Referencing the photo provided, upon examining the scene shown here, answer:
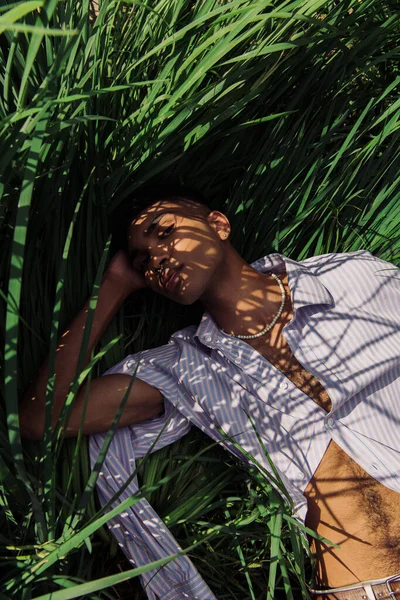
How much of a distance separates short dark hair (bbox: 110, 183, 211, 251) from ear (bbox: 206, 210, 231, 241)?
51 mm

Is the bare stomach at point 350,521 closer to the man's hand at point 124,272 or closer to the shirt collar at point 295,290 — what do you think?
the shirt collar at point 295,290

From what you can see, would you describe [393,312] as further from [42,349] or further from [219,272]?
[42,349]

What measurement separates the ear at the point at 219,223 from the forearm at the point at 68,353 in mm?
278

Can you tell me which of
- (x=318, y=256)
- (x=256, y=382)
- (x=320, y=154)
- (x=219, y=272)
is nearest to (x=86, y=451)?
(x=256, y=382)

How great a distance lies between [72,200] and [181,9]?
605 mm

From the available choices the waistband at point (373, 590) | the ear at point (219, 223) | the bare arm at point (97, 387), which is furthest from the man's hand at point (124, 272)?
the waistband at point (373, 590)

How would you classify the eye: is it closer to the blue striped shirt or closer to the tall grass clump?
the tall grass clump

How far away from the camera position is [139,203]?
1560 millimetres

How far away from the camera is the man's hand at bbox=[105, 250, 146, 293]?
5.13ft

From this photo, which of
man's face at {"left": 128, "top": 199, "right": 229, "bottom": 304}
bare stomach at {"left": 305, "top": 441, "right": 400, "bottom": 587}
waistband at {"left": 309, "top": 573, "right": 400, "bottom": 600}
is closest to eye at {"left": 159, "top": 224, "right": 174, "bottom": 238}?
man's face at {"left": 128, "top": 199, "right": 229, "bottom": 304}

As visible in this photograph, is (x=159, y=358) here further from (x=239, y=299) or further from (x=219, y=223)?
(x=219, y=223)

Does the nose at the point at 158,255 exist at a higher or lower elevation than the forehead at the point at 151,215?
lower

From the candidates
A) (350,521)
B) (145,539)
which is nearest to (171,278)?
(145,539)

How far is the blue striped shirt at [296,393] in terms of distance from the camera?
1.48 meters
